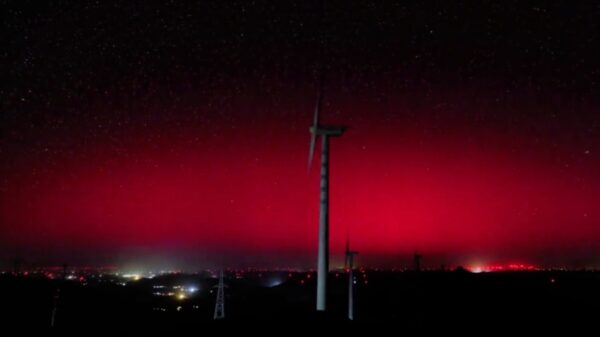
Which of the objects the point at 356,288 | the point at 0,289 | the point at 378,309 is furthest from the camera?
the point at 356,288

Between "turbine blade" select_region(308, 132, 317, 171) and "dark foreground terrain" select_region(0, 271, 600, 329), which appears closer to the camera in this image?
"turbine blade" select_region(308, 132, 317, 171)

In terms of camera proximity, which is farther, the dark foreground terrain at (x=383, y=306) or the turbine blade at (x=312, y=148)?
the dark foreground terrain at (x=383, y=306)

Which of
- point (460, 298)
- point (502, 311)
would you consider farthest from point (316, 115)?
point (460, 298)

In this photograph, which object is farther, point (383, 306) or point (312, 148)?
point (383, 306)

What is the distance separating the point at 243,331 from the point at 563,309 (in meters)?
82.1

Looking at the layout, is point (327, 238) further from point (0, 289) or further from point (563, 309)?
point (0, 289)

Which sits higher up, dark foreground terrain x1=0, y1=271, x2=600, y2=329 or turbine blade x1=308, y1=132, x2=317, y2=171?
turbine blade x1=308, y1=132, x2=317, y2=171

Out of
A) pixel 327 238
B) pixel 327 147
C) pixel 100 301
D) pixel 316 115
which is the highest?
pixel 316 115

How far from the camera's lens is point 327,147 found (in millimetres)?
28969

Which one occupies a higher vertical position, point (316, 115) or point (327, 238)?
point (316, 115)

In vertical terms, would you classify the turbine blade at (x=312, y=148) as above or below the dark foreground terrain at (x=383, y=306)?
above

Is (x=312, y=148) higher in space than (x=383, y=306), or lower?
higher

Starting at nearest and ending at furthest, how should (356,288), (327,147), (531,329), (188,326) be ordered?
1. (188,326)
2. (327,147)
3. (531,329)
4. (356,288)

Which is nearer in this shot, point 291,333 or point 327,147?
→ point 291,333
